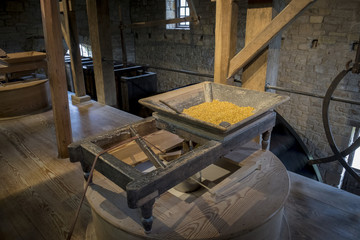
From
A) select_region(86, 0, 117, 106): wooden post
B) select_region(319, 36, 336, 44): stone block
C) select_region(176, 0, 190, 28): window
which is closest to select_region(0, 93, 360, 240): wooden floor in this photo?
select_region(86, 0, 117, 106): wooden post

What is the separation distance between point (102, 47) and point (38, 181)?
8.43 feet

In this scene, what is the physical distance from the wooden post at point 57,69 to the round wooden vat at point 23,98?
1.73 meters

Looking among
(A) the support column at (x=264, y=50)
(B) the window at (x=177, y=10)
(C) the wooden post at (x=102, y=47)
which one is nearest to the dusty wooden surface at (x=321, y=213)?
(A) the support column at (x=264, y=50)

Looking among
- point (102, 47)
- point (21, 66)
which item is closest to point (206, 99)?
point (102, 47)

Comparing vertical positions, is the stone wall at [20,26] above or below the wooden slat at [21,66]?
above

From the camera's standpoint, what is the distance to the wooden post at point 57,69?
274cm

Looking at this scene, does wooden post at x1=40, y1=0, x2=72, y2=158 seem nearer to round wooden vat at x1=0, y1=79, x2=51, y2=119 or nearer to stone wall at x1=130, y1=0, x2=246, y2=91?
round wooden vat at x1=0, y1=79, x2=51, y2=119

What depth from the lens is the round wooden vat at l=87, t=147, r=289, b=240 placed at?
1.53 m

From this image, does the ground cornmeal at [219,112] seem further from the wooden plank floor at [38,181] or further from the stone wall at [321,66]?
the stone wall at [321,66]

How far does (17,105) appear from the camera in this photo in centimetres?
435

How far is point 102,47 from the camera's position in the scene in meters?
4.52

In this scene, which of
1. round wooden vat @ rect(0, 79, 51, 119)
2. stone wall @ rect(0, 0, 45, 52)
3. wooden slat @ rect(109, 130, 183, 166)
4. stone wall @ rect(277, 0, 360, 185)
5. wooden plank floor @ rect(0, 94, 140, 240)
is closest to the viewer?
wooden plank floor @ rect(0, 94, 140, 240)

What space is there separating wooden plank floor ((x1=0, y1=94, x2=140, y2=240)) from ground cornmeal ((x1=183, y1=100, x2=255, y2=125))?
1.25 meters

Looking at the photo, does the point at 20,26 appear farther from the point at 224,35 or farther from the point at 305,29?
the point at 305,29
